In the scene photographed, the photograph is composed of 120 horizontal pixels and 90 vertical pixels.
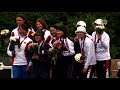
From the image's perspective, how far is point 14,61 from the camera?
1038 inches

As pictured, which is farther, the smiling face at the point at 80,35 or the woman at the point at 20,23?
Answer: the woman at the point at 20,23

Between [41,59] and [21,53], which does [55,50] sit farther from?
[21,53]

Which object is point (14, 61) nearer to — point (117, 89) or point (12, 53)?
point (12, 53)

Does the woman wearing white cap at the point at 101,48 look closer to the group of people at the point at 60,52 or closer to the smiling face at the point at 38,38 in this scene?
the group of people at the point at 60,52

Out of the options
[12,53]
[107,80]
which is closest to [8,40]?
[12,53]

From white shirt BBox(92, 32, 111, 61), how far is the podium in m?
1.47

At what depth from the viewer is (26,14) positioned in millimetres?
26234

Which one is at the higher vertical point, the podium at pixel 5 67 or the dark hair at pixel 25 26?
the dark hair at pixel 25 26

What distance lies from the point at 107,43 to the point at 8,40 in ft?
5.36

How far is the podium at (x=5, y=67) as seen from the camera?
26266mm

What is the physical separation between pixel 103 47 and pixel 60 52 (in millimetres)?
712

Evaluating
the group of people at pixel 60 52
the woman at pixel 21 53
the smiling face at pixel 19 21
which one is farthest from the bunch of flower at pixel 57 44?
the smiling face at pixel 19 21

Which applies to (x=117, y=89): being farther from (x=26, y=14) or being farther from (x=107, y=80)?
(x=26, y=14)

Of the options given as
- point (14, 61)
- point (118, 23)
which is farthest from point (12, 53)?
point (118, 23)
